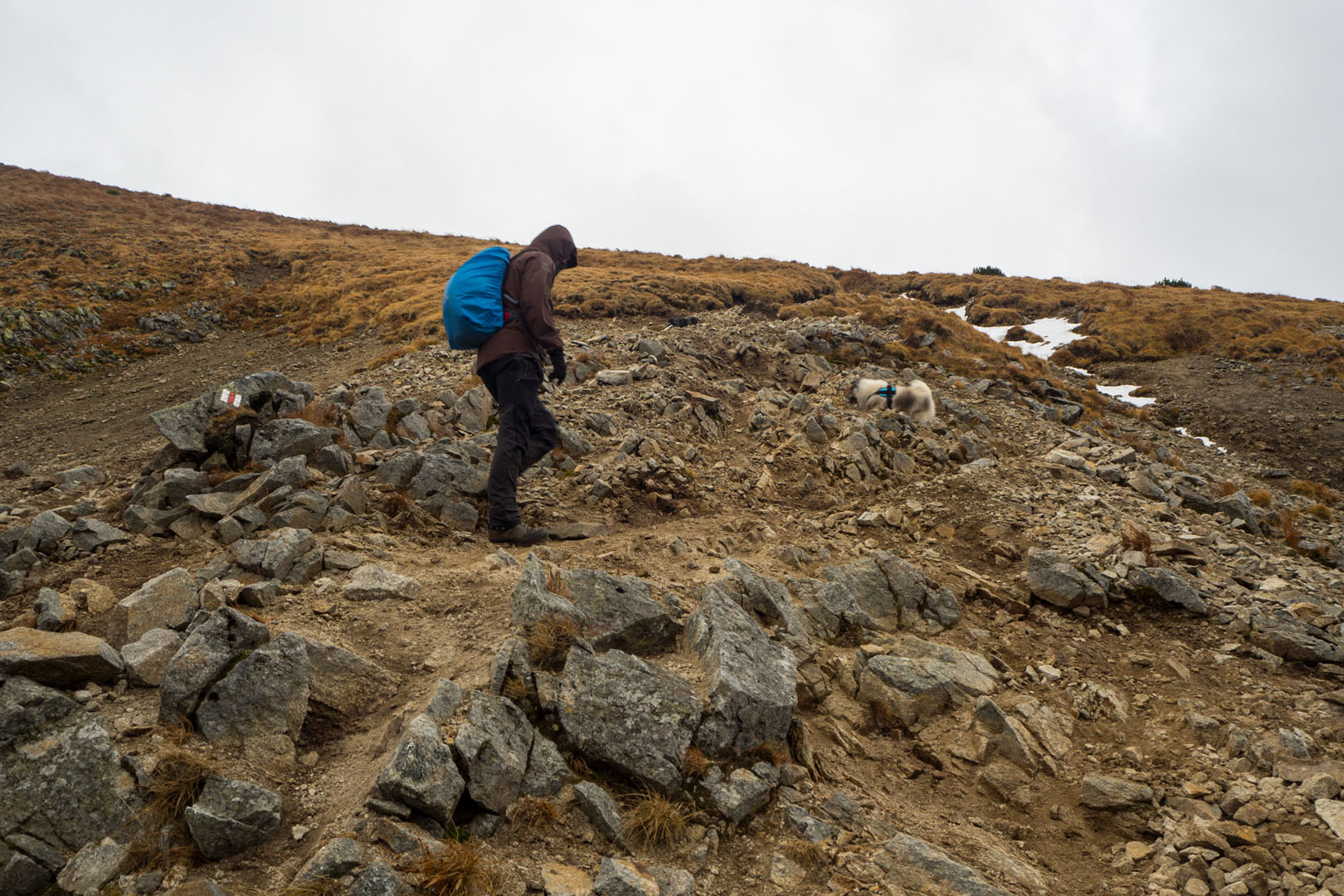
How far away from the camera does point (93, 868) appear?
292 centimetres

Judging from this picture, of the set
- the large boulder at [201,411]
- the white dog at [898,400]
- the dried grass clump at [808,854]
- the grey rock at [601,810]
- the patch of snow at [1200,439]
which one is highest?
the patch of snow at [1200,439]

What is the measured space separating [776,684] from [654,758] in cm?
116

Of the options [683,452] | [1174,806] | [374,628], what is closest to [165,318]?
[683,452]

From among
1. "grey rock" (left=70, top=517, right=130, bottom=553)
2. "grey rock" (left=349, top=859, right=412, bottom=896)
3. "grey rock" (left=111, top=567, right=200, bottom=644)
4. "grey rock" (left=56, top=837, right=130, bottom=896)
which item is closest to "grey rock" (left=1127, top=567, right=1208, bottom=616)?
"grey rock" (left=349, top=859, right=412, bottom=896)

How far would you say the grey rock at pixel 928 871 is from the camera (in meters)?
3.72

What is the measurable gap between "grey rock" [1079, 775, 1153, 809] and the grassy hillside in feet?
51.5

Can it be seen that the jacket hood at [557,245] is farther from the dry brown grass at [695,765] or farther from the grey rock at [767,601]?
the dry brown grass at [695,765]

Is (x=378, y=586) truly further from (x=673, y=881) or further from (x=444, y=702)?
(x=673, y=881)

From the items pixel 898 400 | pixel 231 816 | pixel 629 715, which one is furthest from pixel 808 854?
pixel 898 400

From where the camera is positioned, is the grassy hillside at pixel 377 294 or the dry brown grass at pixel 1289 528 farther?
the grassy hillside at pixel 377 294

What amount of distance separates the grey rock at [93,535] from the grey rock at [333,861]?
5320 mm

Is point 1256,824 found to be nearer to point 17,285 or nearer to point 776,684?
point 776,684

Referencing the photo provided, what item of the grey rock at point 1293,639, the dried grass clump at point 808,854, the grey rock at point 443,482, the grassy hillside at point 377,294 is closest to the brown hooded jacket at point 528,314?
the grey rock at point 443,482

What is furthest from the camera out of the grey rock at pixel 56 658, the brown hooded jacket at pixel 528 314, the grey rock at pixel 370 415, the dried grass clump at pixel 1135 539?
the grey rock at pixel 370 415
